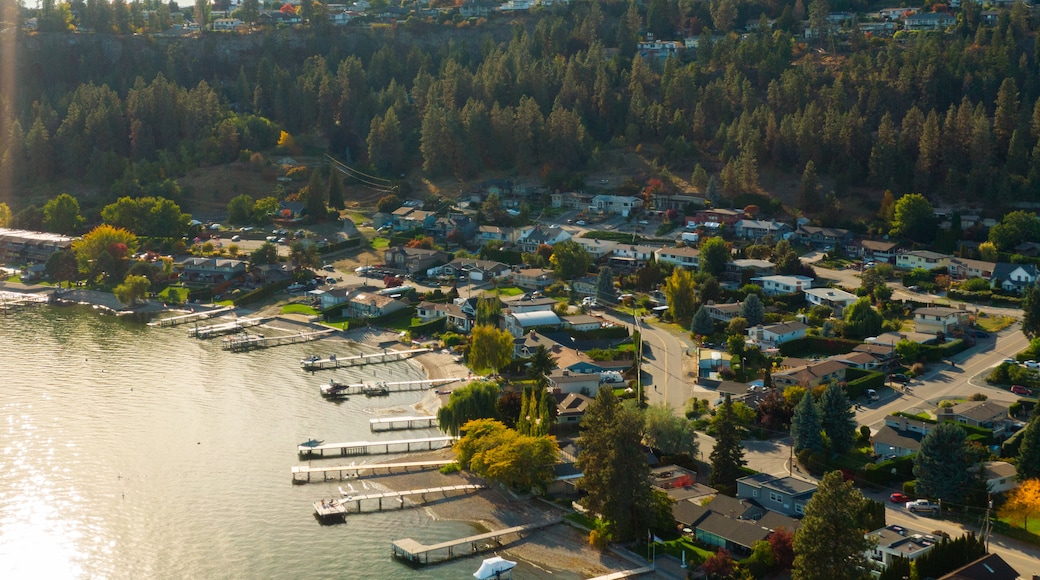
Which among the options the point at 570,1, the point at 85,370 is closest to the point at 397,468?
the point at 85,370

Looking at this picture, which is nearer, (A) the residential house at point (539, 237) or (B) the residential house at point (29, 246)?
(A) the residential house at point (539, 237)

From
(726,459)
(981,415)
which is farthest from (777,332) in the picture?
(726,459)

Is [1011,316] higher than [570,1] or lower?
lower

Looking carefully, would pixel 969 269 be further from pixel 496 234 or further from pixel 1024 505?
pixel 1024 505

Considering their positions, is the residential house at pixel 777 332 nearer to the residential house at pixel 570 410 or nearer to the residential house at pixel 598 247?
the residential house at pixel 570 410

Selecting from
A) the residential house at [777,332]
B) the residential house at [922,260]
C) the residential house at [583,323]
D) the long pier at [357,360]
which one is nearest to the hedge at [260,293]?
the long pier at [357,360]

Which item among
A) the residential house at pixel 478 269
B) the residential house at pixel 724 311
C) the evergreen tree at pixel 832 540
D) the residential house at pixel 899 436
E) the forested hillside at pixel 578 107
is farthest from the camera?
the forested hillside at pixel 578 107

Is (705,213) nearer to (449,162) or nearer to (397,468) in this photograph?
(449,162)
